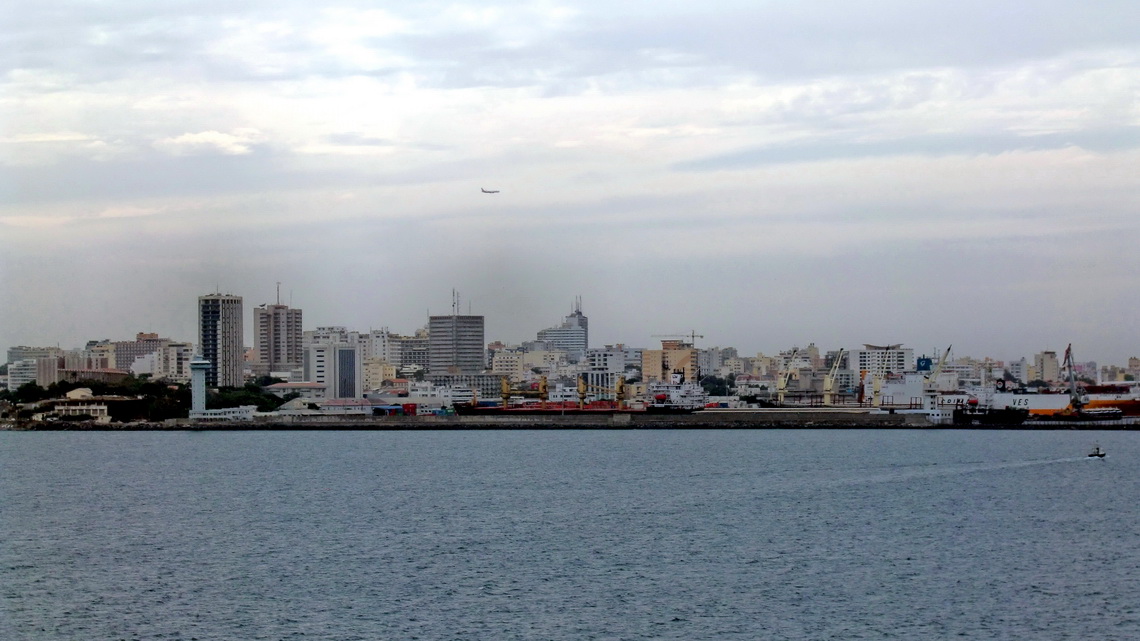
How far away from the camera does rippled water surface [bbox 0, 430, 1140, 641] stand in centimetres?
1869

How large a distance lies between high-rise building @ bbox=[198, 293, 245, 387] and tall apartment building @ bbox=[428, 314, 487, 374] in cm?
3208

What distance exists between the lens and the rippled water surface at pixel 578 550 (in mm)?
18688

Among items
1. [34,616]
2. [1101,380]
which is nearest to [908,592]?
[34,616]

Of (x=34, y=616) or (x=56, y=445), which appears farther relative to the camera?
(x=56, y=445)

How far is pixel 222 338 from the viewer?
120 metres

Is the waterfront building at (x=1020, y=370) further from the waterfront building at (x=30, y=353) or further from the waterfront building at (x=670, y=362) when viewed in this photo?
Result: the waterfront building at (x=30, y=353)

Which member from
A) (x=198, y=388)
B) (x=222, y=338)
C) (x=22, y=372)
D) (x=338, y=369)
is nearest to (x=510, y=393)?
(x=338, y=369)

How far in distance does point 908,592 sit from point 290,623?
881 cm

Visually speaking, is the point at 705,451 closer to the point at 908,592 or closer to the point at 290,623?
the point at 908,592

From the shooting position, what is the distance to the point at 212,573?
2211 centimetres

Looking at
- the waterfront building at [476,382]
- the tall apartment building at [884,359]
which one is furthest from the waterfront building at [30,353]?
the tall apartment building at [884,359]

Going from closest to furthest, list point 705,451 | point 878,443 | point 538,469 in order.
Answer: point 538,469 → point 705,451 → point 878,443

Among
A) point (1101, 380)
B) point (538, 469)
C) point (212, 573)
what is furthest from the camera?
point (1101, 380)

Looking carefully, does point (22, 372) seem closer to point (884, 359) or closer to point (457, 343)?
point (457, 343)
